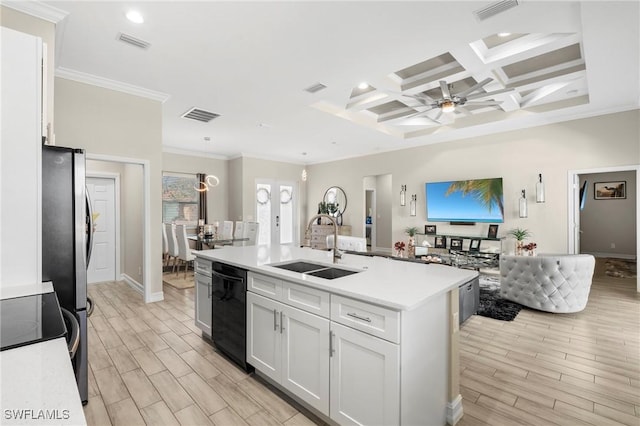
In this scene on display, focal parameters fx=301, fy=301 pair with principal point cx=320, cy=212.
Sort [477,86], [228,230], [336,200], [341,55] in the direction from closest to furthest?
[341,55] < [477,86] < [228,230] < [336,200]

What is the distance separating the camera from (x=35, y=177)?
1.43 meters

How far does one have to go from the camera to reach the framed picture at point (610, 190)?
7631 mm

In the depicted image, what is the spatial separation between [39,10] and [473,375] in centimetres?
465

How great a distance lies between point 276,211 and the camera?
9070 mm

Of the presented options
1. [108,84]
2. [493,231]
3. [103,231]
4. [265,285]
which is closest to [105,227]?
[103,231]

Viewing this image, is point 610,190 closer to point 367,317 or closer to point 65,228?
point 367,317

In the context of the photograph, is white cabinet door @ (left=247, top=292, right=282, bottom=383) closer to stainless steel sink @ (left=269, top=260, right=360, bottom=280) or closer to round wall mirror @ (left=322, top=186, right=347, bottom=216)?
stainless steel sink @ (left=269, top=260, right=360, bottom=280)

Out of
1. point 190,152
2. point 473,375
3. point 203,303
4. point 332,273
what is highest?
point 190,152

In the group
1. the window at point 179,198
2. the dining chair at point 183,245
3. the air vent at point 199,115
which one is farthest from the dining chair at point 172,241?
the air vent at point 199,115

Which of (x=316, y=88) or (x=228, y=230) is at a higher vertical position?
(x=316, y=88)

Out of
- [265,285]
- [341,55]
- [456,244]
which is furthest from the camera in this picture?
[456,244]

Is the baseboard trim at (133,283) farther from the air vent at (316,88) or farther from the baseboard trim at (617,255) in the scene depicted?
the baseboard trim at (617,255)

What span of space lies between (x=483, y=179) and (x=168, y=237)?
651 cm

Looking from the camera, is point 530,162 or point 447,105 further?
point 530,162
